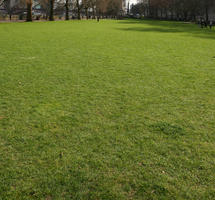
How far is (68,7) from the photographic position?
237 ft

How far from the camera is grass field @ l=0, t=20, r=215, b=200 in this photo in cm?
317

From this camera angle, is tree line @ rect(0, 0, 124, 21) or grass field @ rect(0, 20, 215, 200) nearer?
grass field @ rect(0, 20, 215, 200)

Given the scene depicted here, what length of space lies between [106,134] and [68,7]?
7499 cm

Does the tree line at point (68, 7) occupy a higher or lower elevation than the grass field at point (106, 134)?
higher

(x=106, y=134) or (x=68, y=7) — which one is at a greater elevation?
(x=68, y=7)

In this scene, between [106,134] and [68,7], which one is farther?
[68,7]

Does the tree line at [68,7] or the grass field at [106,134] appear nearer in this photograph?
the grass field at [106,134]

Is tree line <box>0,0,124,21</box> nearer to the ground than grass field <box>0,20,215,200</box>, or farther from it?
farther from it

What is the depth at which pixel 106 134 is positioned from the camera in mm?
4434

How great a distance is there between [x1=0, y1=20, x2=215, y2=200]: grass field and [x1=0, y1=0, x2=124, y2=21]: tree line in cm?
4060

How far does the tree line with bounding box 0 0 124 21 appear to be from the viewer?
61.8 m

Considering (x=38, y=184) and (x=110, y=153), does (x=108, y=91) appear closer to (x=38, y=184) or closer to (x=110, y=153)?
(x=110, y=153)

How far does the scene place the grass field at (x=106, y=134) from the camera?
3168 millimetres

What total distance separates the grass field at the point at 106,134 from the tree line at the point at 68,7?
133 ft
